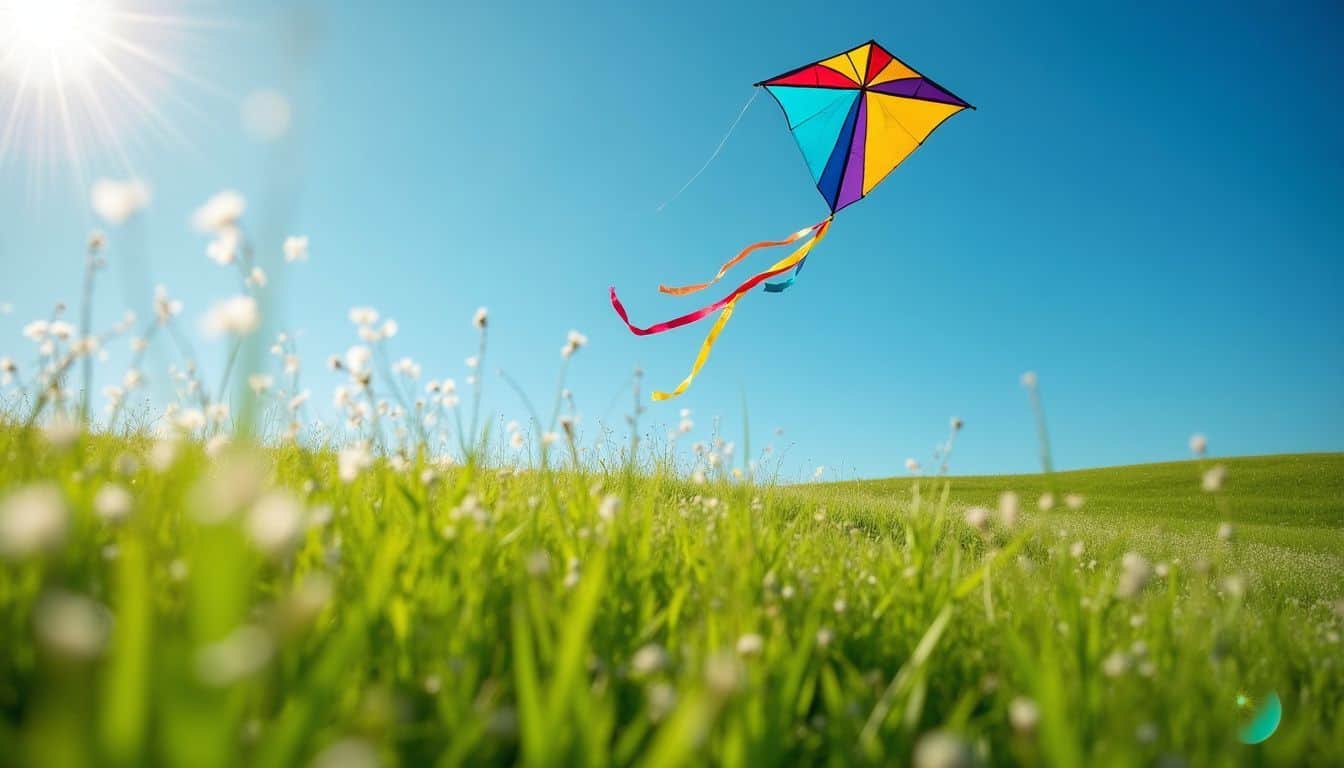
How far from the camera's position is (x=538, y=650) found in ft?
6.79

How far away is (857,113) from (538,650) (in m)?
10.6

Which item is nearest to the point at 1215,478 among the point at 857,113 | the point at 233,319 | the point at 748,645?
the point at 748,645

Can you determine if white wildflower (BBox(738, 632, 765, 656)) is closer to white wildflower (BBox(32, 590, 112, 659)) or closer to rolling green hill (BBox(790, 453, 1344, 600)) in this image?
white wildflower (BBox(32, 590, 112, 659))

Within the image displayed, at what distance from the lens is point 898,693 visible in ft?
5.95

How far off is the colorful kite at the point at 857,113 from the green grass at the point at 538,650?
777 cm

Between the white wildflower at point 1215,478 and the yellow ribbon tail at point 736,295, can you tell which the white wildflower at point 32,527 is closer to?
the white wildflower at point 1215,478

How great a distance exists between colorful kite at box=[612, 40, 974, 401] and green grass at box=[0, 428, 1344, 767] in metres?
7.77

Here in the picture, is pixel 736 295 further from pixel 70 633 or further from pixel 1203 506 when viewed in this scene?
pixel 1203 506

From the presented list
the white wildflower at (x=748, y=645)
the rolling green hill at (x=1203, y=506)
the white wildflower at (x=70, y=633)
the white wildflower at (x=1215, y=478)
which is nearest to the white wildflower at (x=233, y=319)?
the white wildflower at (x=70, y=633)

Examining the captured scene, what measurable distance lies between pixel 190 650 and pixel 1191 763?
199 cm

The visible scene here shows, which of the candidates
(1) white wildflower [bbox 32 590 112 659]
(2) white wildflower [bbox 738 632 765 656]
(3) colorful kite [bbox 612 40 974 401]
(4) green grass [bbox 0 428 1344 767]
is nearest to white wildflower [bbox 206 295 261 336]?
(4) green grass [bbox 0 428 1344 767]

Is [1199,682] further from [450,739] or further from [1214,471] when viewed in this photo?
[450,739]

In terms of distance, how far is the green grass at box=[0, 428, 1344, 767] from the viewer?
101cm

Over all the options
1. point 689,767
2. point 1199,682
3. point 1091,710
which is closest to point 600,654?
point 689,767
